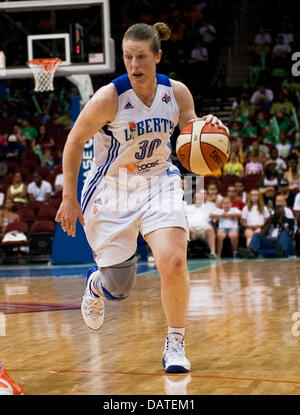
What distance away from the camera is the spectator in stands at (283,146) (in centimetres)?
1606

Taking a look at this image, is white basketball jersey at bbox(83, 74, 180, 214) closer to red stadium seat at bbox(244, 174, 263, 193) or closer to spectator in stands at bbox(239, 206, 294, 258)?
spectator in stands at bbox(239, 206, 294, 258)

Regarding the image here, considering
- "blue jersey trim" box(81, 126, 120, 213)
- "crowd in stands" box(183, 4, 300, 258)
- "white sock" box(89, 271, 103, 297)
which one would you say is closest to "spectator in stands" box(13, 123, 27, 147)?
"crowd in stands" box(183, 4, 300, 258)

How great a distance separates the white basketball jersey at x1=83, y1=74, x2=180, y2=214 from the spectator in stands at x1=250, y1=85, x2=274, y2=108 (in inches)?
538

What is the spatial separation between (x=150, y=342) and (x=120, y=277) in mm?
918

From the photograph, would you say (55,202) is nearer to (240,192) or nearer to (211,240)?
(211,240)

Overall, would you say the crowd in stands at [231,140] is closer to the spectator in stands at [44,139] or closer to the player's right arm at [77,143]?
the spectator in stands at [44,139]

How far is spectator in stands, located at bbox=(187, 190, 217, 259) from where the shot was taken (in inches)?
562

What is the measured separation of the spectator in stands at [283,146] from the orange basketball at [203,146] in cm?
1132

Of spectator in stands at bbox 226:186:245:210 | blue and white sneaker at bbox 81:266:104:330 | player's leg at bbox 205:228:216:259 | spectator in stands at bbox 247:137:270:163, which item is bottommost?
player's leg at bbox 205:228:216:259

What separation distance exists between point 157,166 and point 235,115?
13.4 m

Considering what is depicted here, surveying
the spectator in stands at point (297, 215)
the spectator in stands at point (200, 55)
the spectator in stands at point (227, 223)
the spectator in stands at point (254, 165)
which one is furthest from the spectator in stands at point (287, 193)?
the spectator in stands at point (200, 55)

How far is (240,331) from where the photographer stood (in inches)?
236

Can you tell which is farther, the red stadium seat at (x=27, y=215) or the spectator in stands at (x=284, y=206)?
the red stadium seat at (x=27, y=215)
